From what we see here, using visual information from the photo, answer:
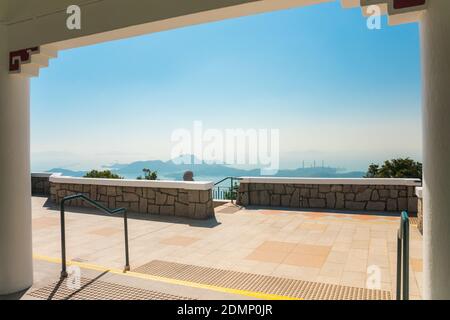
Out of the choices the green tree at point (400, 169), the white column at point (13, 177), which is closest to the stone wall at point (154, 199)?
the white column at point (13, 177)

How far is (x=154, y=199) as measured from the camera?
27.9 ft

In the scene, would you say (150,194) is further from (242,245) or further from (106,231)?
(242,245)

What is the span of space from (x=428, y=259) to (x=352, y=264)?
2537 millimetres

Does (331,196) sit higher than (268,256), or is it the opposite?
(331,196)

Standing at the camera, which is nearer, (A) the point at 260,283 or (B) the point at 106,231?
(A) the point at 260,283

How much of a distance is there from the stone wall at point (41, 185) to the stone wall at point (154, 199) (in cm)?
232

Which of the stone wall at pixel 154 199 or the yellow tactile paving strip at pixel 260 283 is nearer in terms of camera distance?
the yellow tactile paving strip at pixel 260 283

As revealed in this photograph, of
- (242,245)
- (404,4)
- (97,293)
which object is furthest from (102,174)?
(404,4)

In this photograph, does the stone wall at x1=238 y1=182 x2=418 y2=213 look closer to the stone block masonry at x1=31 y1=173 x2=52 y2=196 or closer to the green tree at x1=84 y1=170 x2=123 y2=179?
the green tree at x1=84 y1=170 x2=123 y2=179

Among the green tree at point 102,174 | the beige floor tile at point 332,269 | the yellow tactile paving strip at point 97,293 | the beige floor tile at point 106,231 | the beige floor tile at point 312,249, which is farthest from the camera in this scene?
the green tree at point 102,174

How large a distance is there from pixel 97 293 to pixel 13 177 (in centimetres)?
159

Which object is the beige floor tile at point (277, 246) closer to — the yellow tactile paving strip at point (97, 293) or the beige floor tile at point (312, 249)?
the beige floor tile at point (312, 249)

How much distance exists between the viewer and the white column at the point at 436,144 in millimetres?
2117
